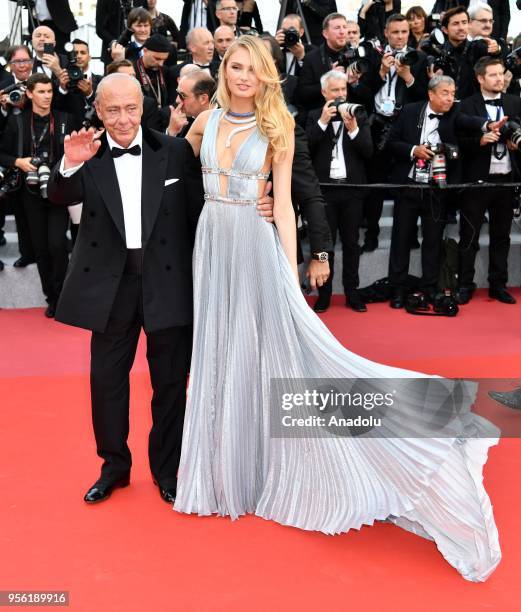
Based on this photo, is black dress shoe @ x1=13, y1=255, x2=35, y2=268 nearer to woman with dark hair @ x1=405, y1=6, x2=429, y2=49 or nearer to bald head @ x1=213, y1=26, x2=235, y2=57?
bald head @ x1=213, y1=26, x2=235, y2=57

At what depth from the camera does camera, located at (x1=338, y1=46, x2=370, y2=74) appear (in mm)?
6609

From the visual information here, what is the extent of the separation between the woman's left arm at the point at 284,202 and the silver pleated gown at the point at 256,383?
4cm

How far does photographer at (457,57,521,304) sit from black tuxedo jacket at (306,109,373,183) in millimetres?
744

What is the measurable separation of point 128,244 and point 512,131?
4027mm

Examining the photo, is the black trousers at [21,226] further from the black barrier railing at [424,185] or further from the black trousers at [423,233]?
the black trousers at [423,233]

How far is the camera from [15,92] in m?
6.21

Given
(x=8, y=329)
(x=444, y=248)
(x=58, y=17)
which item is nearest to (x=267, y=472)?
(x=8, y=329)

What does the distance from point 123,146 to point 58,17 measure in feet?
17.8

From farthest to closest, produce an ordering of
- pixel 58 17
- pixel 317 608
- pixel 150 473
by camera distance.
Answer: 1. pixel 58 17
2. pixel 150 473
3. pixel 317 608

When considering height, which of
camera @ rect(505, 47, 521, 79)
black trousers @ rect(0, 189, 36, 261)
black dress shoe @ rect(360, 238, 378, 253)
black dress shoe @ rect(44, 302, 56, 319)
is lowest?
black dress shoe @ rect(44, 302, 56, 319)

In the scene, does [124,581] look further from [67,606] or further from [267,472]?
[267,472]

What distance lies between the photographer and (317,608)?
102 inches

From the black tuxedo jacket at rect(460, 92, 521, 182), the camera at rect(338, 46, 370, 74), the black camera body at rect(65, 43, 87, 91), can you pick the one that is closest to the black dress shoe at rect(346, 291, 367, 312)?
the black tuxedo jacket at rect(460, 92, 521, 182)

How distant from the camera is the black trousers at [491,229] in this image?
6617 millimetres
